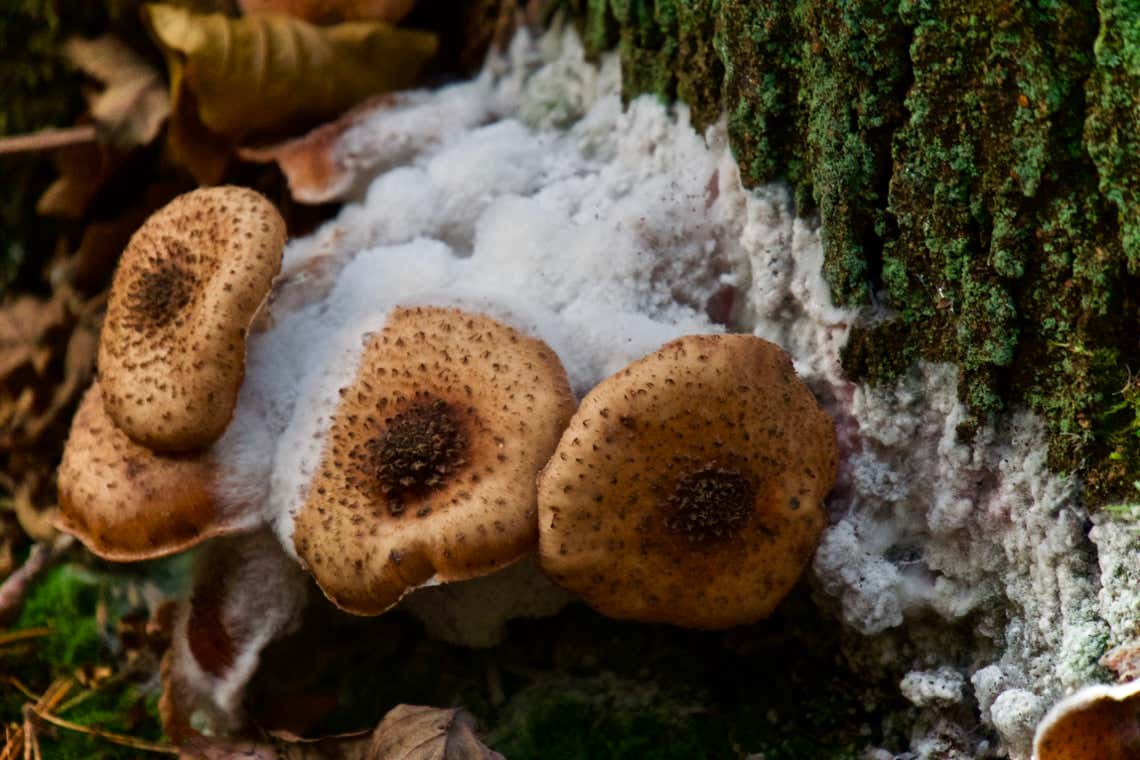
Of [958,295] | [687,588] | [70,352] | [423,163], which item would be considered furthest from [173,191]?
[958,295]

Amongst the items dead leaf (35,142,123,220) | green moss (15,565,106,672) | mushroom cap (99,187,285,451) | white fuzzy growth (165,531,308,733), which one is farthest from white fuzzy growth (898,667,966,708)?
dead leaf (35,142,123,220)

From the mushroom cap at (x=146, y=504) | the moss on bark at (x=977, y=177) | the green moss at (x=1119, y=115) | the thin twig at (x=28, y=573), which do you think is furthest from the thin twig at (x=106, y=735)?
the green moss at (x=1119, y=115)

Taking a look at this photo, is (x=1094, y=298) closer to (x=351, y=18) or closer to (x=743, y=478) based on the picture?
(x=743, y=478)

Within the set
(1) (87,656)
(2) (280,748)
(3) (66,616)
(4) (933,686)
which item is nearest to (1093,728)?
(4) (933,686)

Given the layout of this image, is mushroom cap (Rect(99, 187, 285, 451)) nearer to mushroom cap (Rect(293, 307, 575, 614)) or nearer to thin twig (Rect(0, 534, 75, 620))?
mushroom cap (Rect(293, 307, 575, 614))

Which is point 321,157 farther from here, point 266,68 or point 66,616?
point 66,616

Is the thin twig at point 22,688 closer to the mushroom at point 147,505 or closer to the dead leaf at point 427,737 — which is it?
the mushroom at point 147,505
